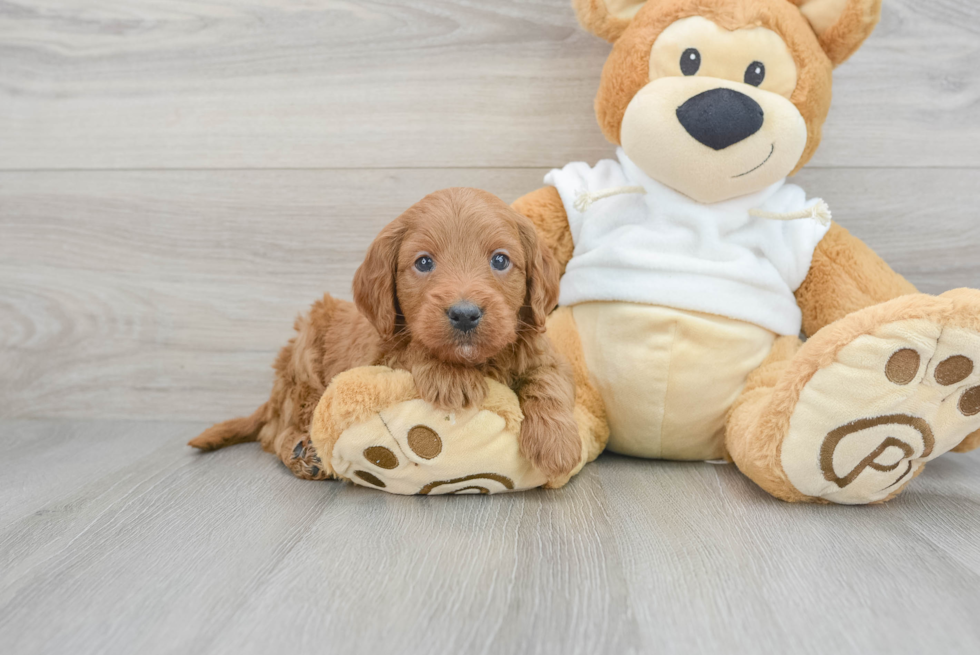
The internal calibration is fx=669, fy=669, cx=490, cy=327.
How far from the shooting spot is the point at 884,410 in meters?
1.01

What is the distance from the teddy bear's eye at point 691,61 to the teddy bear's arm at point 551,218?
13.7 inches

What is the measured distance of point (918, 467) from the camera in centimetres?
109

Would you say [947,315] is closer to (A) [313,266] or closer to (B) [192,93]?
(A) [313,266]

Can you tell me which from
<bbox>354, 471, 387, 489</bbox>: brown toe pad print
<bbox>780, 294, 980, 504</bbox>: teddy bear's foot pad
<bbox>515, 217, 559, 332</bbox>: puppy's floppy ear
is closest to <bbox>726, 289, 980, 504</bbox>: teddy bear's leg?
<bbox>780, 294, 980, 504</bbox>: teddy bear's foot pad

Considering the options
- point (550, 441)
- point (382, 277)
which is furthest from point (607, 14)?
point (550, 441)

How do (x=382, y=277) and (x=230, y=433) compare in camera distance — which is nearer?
(x=382, y=277)

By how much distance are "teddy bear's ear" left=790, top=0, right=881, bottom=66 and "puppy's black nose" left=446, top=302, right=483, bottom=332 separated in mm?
880

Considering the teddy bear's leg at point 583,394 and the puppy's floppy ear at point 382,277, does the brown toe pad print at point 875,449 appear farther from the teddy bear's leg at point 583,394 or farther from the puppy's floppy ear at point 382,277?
the puppy's floppy ear at point 382,277

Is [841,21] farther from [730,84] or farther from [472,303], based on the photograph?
[472,303]

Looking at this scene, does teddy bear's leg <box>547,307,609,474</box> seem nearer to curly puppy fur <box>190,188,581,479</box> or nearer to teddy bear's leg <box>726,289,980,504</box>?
curly puppy fur <box>190,188,581,479</box>

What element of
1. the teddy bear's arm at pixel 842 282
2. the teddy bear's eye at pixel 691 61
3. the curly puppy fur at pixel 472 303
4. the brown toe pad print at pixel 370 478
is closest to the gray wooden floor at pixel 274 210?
the brown toe pad print at pixel 370 478

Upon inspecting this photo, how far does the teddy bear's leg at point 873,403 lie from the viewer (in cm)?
97

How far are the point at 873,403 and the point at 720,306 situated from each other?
1.08 feet

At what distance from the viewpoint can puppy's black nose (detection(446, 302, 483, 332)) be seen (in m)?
0.98
